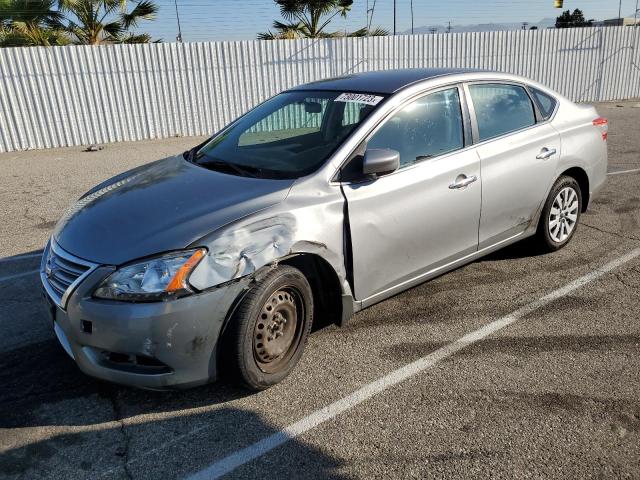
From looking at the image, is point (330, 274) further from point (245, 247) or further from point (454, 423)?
point (454, 423)

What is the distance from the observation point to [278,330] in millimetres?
3197

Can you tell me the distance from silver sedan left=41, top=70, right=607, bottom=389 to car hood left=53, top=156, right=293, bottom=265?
0.01 m

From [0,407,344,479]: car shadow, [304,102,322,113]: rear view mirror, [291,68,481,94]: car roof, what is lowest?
[0,407,344,479]: car shadow

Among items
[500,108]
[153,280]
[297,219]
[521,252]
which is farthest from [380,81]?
[153,280]

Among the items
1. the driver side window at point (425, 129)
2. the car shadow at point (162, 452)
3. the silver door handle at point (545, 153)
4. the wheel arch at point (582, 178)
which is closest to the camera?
the car shadow at point (162, 452)

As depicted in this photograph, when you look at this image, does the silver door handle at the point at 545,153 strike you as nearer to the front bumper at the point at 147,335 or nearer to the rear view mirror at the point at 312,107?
the rear view mirror at the point at 312,107

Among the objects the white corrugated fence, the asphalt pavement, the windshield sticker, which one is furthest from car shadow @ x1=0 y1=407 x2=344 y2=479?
the white corrugated fence

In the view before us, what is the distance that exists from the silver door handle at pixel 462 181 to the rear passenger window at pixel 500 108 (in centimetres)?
40

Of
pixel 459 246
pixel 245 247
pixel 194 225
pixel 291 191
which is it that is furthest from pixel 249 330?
pixel 459 246

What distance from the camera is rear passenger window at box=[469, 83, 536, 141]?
169 inches

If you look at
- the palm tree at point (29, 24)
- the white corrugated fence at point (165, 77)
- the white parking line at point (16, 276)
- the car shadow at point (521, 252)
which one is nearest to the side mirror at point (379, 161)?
the car shadow at point (521, 252)

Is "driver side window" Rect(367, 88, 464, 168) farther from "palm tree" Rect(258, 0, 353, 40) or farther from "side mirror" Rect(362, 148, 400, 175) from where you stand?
"palm tree" Rect(258, 0, 353, 40)

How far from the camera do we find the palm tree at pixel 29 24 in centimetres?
1498

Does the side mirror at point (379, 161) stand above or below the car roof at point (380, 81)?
below
